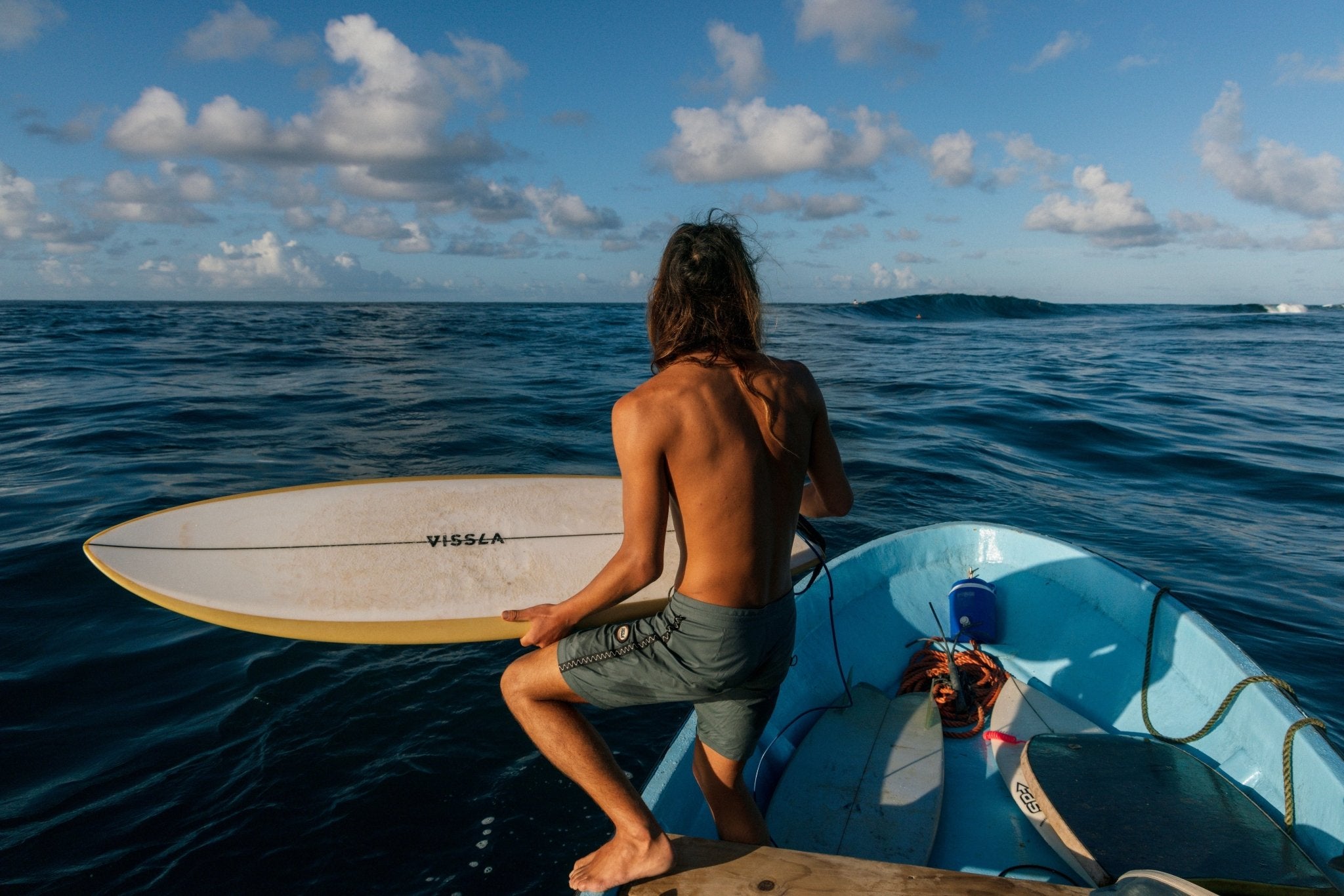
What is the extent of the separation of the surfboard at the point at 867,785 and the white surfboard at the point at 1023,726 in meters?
0.30

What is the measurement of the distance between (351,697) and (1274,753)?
483 cm

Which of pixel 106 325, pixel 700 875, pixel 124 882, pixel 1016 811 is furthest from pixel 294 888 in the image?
pixel 106 325

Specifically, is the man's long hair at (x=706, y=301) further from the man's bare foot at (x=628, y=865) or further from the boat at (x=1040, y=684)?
the boat at (x=1040, y=684)

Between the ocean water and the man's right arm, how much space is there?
826 millimetres

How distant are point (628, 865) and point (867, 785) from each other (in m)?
1.41

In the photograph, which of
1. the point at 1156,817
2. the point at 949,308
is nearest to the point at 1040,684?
the point at 1156,817

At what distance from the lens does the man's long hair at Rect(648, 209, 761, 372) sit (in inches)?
84.2

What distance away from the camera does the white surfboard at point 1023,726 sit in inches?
120

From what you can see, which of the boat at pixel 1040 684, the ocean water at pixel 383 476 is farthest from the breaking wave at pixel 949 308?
the boat at pixel 1040 684

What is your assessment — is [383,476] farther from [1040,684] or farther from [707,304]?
[707,304]

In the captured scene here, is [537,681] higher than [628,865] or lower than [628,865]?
higher

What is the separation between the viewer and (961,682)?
3873mm

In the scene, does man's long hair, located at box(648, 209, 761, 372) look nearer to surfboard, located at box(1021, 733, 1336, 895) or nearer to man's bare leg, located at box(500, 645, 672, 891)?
man's bare leg, located at box(500, 645, 672, 891)

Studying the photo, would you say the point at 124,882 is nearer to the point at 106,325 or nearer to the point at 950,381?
the point at 950,381
